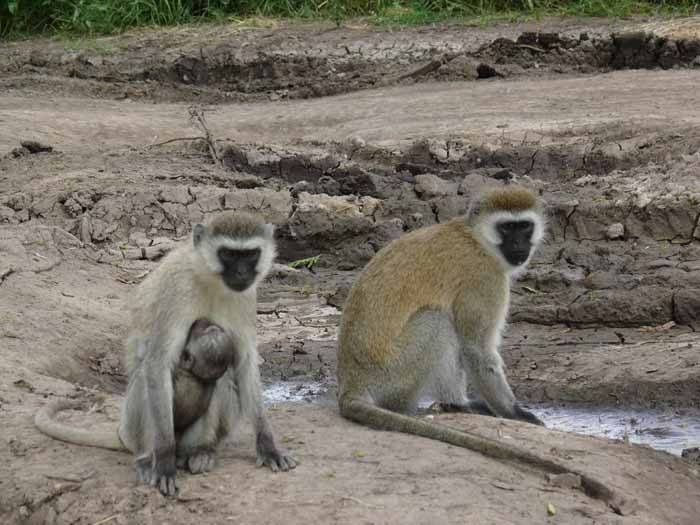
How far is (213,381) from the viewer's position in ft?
18.4

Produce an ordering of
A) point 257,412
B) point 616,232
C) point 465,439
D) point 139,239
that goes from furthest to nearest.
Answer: point 139,239
point 616,232
point 465,439
point 257,412

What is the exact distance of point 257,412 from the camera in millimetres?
5688

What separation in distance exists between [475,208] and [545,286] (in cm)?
267

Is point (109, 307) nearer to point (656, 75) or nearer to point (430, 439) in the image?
point (430, 439)

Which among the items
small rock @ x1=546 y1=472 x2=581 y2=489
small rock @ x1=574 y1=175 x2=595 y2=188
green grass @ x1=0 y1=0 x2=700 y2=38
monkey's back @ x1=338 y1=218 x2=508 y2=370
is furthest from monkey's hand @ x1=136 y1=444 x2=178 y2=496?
green grass @ x1=0 y1=0 x2=700 y2=38

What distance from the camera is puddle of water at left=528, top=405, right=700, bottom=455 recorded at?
22.8ft

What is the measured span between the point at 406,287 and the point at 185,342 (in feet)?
5.21

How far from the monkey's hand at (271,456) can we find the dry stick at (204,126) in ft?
21.4

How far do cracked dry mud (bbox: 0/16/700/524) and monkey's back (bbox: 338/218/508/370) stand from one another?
44cm

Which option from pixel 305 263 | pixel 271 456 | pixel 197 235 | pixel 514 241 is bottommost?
pixel 305 263

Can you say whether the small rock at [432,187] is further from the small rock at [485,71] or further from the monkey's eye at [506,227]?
the monkey's eye at [506,227]

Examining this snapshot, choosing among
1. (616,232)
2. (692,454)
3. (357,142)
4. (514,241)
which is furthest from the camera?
(357,142)

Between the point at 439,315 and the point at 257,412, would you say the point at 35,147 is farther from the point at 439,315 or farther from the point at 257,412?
the point at 257,412

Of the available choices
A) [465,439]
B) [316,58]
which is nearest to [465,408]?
[465,439]
